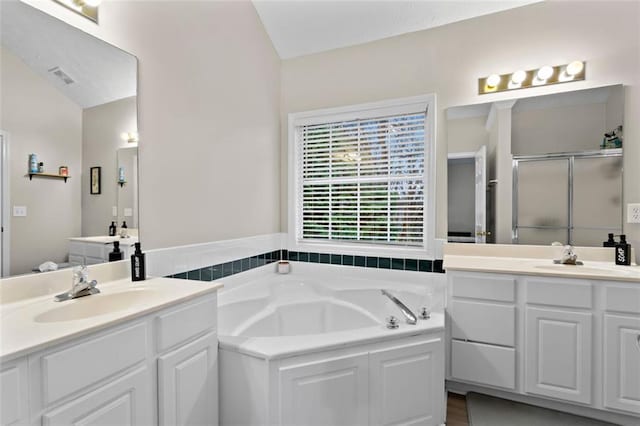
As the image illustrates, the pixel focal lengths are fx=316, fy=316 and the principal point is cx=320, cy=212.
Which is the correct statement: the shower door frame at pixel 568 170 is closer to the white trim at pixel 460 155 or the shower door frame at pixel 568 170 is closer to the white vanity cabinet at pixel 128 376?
the white trim at pixel 460 155

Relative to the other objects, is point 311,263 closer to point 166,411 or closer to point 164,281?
point 164,281

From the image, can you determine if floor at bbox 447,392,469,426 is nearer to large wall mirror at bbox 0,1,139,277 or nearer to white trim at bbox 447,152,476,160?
white trim at bbox 447,152,476,160

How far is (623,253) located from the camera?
2045 mm

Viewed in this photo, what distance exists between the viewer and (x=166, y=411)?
4.24 feet

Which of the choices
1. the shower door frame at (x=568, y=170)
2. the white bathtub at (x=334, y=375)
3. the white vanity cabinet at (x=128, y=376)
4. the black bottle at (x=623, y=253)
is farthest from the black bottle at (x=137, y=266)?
the black bottle at (x=623, y=253)

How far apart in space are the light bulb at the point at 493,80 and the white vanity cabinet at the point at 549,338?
148 cm

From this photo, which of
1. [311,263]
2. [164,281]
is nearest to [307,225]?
[311,263]

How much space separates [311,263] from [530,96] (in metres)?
2.26

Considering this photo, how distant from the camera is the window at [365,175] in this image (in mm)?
2764

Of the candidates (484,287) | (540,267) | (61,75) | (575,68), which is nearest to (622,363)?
(540,267)

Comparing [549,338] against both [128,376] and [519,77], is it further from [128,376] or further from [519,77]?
[128,376]

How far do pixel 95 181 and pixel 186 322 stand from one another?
2.78 feet

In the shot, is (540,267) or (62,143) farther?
(540,267)

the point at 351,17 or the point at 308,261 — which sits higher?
the point at 351,17
